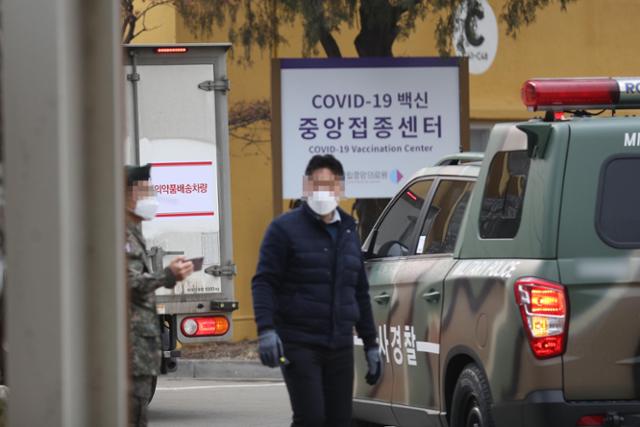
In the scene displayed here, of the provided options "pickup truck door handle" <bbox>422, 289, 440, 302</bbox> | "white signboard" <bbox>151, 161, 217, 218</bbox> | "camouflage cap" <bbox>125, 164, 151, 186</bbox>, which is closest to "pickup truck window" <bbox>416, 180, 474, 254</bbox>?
"pickup truck door handle" <bbox>422, 289, 440, 302</bbox>

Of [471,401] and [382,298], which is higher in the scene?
[382,298]

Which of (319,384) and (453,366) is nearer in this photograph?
(319,384)

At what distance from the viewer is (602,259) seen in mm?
6219

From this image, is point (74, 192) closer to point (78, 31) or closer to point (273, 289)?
point (78, 31)

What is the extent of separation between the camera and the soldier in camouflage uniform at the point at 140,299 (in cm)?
611

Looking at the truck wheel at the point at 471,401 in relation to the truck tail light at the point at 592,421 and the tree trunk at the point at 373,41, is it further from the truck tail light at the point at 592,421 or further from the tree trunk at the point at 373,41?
the tree trunk at the point at 373,41

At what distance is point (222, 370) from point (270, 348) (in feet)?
32.6


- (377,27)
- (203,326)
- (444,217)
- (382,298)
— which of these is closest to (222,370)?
(377,27)

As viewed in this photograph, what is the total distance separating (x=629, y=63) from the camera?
20422mm

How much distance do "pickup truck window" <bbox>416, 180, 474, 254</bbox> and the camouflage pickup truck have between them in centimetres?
18

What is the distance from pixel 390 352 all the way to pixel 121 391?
568 centimetres

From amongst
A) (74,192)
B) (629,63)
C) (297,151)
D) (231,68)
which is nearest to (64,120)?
(74,192)

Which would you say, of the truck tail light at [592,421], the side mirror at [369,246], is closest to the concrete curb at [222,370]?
the side mirror at [369,246]

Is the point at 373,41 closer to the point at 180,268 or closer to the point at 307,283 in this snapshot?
the point at 307,283
